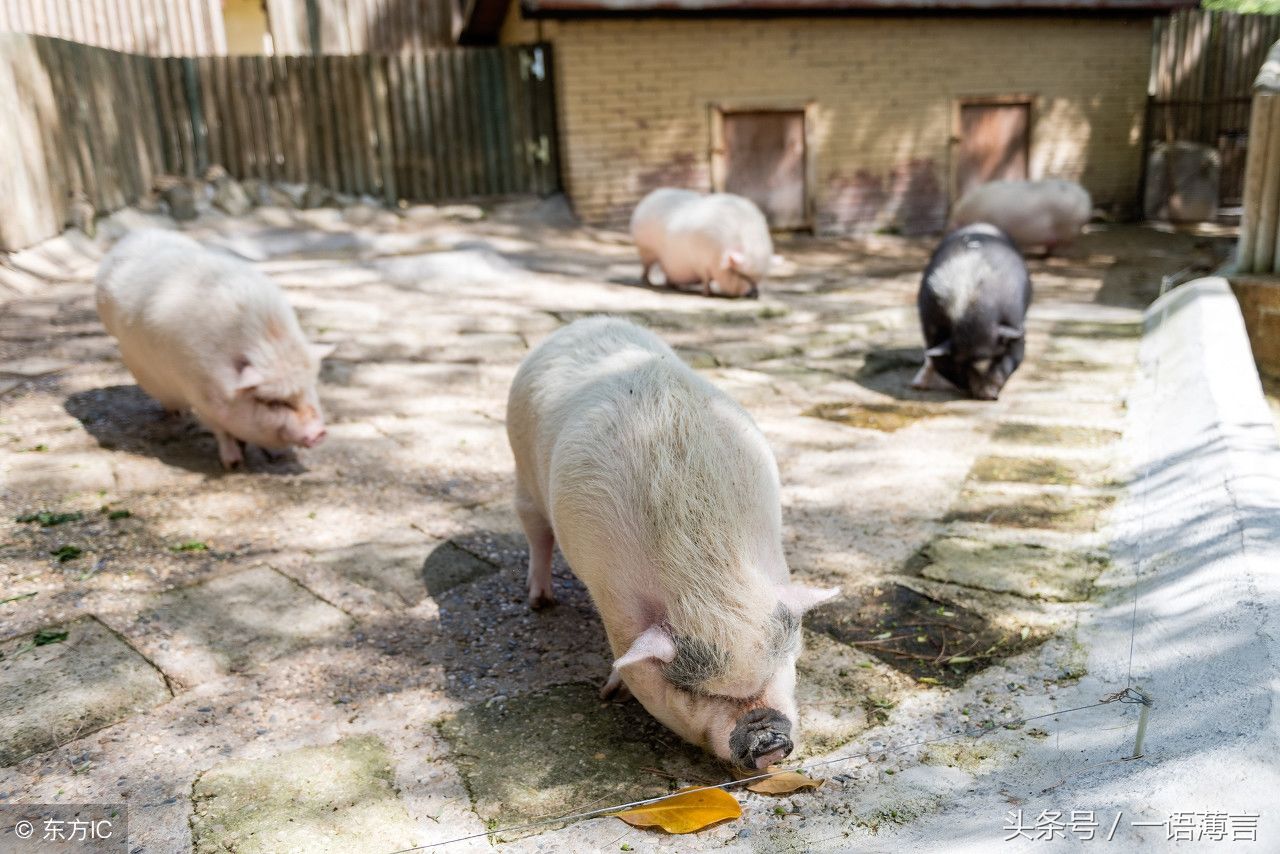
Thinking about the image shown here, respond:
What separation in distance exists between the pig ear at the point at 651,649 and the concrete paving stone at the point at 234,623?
1.49 meters

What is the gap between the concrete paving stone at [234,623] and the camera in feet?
10.5

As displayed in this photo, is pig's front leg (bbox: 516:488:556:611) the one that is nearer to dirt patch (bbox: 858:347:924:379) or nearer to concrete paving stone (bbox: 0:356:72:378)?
dirt patch (bbox: 858:347:924:379)

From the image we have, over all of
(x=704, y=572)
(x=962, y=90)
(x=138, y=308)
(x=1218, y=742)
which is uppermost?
(x=962, y=90)

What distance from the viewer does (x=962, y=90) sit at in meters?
14.4

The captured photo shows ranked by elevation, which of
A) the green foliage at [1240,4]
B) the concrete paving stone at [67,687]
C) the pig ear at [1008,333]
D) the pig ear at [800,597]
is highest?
the green foliage at [1240,4]

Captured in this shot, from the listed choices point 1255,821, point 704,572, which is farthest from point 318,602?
point 1255,821

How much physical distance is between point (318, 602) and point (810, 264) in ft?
30.0

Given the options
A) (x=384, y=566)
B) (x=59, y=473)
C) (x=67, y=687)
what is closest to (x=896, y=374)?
(x=384, y=566)

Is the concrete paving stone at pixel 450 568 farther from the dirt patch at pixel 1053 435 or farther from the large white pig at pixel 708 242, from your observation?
the large white pig at pixel 708 242

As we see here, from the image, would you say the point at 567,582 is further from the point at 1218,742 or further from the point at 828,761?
the point at 1218,742

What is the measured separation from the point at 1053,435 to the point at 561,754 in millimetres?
3757

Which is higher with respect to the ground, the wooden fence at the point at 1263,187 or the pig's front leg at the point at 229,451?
the wooden fence at the point at 1263,187

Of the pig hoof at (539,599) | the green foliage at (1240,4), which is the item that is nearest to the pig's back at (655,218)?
the pig hoof at (539,599)

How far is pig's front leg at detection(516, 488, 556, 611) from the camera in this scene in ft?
11.7
